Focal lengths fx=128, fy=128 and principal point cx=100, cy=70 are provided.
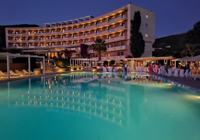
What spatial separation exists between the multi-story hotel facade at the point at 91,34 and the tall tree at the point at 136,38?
3.67 feet

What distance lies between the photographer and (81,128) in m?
3.46

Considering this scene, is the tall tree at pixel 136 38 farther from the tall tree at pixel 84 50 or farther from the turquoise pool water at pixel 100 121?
the turquoise pool water at pixel 100 121

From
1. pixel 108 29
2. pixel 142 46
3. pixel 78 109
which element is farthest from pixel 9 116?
pixel 108 29

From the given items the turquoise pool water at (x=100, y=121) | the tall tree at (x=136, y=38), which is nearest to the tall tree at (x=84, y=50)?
the tall tree at (x=136, y=38)

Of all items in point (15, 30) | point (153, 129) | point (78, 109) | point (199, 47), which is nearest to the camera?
point (153, 129)

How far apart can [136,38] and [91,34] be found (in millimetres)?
15594

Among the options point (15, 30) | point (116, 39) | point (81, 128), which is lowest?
point (81, 128)

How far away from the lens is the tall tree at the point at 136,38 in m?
31.7

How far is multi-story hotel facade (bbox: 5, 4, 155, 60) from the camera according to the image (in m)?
34.2

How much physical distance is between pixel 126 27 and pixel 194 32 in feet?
70.5

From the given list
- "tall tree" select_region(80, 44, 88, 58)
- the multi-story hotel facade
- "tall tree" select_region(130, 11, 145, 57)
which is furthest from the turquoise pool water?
"tall tree" select_region(80, 44, 88, 58)

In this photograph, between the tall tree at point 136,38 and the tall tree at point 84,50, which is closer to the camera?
the tall tree at point 136,38

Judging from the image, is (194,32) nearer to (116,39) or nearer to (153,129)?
(116,39)

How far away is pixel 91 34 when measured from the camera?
4131 centimetres
